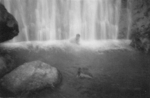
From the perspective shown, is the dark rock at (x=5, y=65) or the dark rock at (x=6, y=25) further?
the dark rock at (x=6, y=25)

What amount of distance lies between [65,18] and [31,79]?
27.9 ft

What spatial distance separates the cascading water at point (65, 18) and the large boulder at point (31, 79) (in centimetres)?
656

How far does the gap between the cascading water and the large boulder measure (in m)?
6.56

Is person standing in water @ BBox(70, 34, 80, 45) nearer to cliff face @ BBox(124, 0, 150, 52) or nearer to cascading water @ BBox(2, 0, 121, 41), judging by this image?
cascading water @ BBox(2, 0, 121, 41)

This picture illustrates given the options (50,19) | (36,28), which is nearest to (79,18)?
(50,19)

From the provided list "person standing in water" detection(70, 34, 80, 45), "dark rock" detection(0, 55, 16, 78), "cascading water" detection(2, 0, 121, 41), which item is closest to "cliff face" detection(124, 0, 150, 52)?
"cascading water" detection(2, 0, 121, 41)

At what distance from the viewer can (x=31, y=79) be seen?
10.9m

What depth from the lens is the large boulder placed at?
10.6 metres

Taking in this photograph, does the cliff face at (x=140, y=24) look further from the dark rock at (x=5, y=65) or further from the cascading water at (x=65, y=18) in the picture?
the dark rock at (x=5, y=65)

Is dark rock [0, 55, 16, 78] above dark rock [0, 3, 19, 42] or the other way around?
the other way around

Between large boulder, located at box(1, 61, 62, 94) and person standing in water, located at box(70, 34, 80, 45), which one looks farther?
person standing in water, located at box(70, 34, 80, 45)

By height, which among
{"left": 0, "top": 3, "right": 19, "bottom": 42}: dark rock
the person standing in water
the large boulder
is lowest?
the large boulder

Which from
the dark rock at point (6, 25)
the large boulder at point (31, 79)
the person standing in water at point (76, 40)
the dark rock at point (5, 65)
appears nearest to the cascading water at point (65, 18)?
the person standing in water at point (76, 40)

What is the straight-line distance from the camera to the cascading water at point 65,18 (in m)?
17.7
